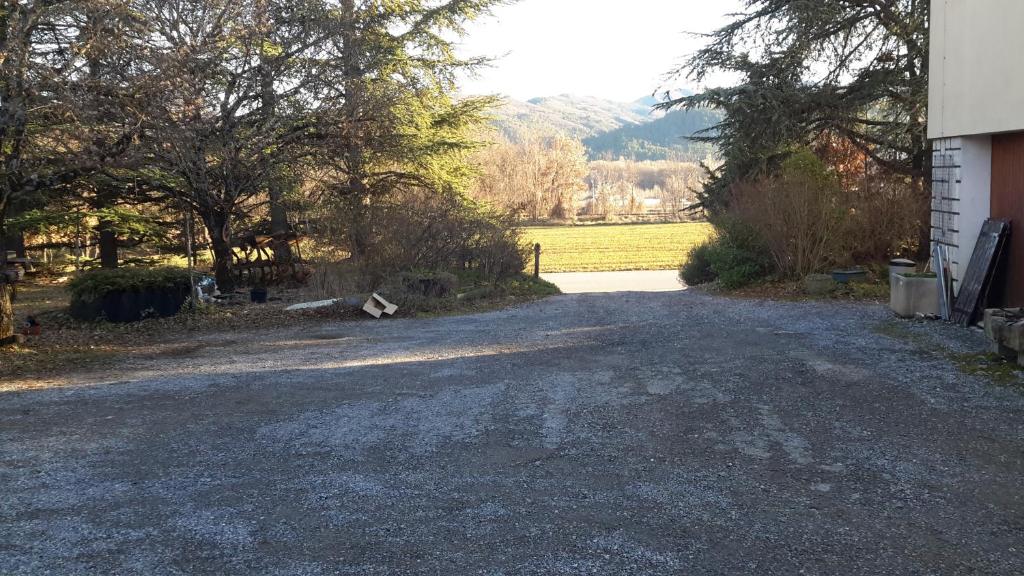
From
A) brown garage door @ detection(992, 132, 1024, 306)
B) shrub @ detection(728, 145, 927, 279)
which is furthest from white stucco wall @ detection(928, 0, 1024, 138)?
shrub @ detection(728, 145, 927, 279)

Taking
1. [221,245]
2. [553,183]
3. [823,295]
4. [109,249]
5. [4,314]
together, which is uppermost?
[553,183]

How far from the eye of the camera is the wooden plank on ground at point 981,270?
10.1 m

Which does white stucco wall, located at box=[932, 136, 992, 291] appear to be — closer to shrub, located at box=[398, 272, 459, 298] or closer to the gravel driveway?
the gravel driveway

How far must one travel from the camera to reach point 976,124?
34.4 feet

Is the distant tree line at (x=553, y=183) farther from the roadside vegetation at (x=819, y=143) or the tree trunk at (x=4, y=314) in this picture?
the tree trunk at (x=4, y=314)

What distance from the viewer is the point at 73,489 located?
540 cm

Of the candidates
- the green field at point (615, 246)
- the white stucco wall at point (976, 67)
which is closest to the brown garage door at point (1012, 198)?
the white stucco wall at point (976, 67)

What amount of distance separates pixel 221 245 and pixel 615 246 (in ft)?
91.7

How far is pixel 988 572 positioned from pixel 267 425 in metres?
5.45

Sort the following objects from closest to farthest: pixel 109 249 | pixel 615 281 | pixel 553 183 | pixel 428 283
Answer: pixel 428 283, pixel 109 249, pixel 615 281, pixel 553 183

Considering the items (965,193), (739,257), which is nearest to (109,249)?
(739,257)

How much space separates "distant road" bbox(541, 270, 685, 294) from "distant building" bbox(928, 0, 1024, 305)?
10.8 meters

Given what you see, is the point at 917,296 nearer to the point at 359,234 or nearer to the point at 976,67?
the point at 976,67

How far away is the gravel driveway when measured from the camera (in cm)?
425
